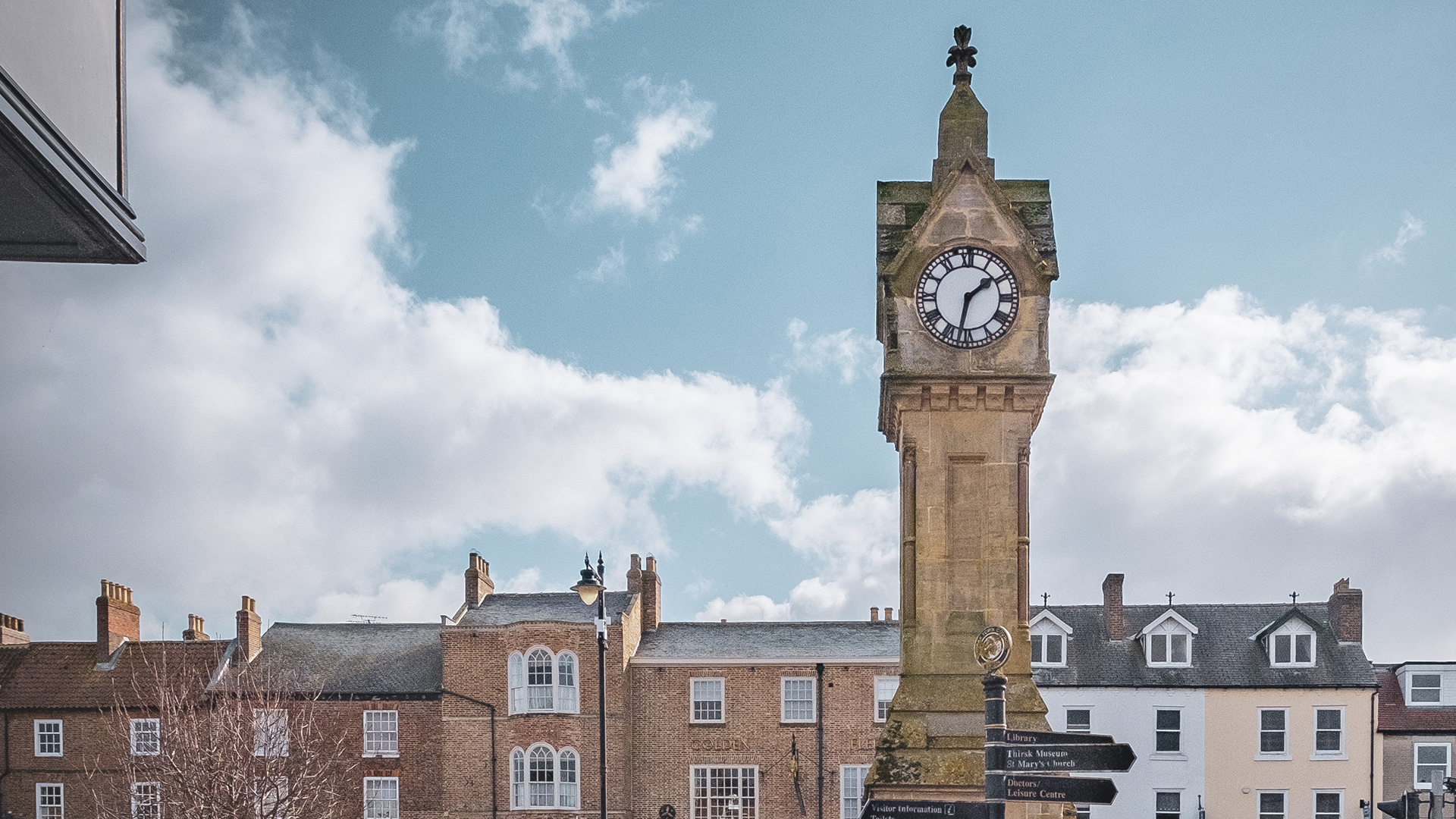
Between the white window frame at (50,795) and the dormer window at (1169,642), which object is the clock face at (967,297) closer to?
the dormer window at (1169,642)

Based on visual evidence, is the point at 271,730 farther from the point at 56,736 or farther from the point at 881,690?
the point at 881,690

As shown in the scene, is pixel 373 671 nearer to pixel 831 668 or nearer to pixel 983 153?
pixel 831 668

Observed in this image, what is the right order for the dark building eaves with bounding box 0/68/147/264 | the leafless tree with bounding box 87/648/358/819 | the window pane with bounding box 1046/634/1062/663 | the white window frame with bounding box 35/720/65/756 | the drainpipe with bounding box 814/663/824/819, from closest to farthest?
1. the dark building eaves with bounding box 0/68/147/264
2. the leafless tree with bounding box 87/648/358/819
3. the drainpipe with bounding box 814/663/824/819
4. the window pane with bounding box 1046/634/1062/663
5. the white window frame with bounding box 35/720/65/756

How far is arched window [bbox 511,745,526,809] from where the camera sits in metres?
36.0

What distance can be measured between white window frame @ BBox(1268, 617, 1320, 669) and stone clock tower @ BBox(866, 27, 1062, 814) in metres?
27.2

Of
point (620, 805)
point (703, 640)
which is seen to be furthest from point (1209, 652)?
point (620, 805)

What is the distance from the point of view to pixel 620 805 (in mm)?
Answer: 36688

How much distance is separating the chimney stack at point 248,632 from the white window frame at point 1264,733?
2900 cm

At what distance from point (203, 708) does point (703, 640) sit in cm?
1425

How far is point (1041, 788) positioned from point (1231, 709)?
30527 mm

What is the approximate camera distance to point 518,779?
36.2 m

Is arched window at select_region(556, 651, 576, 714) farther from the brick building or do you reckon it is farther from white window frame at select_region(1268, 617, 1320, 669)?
white window frame at select_region(1268, 617, 1320, 669)

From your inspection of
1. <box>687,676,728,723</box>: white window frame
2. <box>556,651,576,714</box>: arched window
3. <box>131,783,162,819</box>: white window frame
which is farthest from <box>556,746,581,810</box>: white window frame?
<box>131,783,162,819</box>: white window frame

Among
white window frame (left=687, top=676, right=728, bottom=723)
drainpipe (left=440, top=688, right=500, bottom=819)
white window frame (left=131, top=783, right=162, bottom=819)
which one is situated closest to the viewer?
white window frame (left=131, top=783, right=162, bottom=819)
